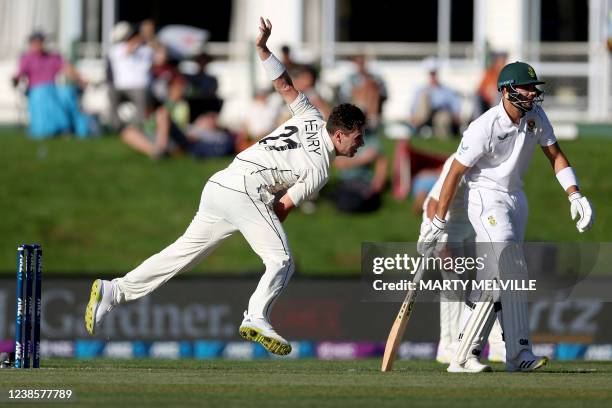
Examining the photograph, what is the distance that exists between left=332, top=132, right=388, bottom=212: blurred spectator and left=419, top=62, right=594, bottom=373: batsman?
8.64 metres

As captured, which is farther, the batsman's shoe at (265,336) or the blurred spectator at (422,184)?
the blurred spectator at (422,184)

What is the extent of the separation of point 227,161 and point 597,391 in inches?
445

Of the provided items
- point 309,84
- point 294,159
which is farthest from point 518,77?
point 309,84

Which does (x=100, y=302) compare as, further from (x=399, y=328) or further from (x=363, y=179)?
(x=363, y=179)

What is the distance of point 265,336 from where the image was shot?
917cm

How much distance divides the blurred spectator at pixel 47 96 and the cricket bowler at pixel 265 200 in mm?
10540

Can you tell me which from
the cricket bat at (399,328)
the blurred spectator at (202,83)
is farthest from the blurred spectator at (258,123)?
the cricket bat at (399,328)

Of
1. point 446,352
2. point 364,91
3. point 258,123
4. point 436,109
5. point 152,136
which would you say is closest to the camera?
point 446,352

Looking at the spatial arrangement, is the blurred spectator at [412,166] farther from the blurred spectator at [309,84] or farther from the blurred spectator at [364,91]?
the blurred spectator at [364,91]

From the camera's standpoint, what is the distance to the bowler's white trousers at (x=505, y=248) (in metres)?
9.46

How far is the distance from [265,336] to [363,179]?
957 centimetres

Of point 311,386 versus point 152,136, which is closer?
point 311,386

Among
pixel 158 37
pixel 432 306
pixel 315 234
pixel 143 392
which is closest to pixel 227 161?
pixel 315 234

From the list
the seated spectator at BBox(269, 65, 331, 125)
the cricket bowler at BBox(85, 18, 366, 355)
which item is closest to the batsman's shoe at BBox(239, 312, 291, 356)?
the cricket bowler at BBox(85, 18, 366, 355)
